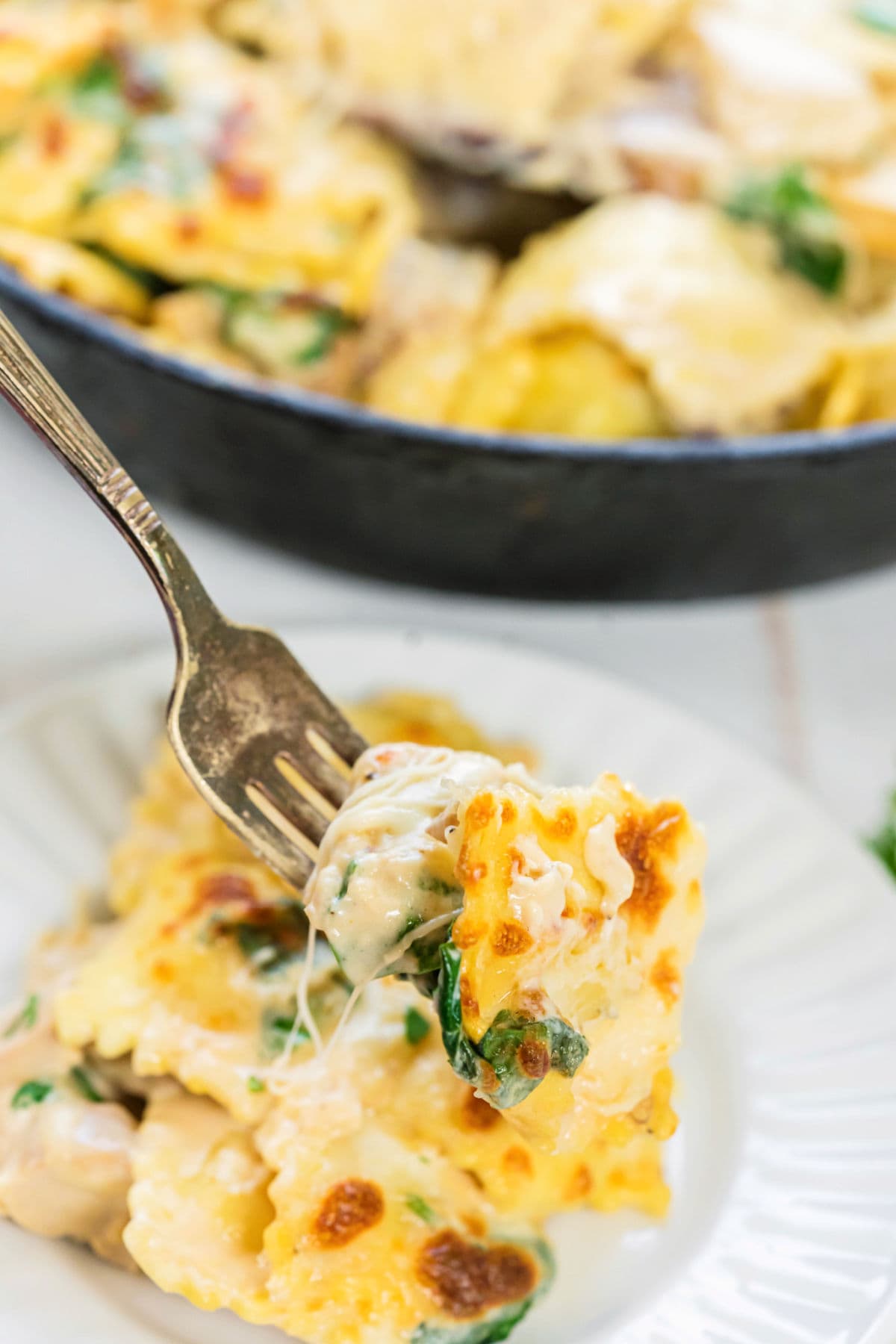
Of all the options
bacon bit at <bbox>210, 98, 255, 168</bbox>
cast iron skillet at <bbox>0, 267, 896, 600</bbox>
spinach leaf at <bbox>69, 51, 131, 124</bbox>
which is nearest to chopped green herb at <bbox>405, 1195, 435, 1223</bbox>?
cast iron skillet at <bbox>0, 267, 896, 600</bbox>

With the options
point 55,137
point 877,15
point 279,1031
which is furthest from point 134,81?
point 279,1031

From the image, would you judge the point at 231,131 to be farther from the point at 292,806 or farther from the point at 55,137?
the point at 292,806

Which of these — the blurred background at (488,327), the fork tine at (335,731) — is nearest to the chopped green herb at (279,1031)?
the fork tine at (335,731)

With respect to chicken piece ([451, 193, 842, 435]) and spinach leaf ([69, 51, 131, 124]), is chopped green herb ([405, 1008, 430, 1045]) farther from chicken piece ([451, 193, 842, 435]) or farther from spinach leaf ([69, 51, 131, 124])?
spinach leaf ([69, 51, 131, 124])

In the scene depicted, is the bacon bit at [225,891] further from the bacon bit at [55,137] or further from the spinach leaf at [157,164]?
the bacon bit at [55,137]

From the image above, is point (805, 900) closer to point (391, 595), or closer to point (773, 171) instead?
point (391, 595)

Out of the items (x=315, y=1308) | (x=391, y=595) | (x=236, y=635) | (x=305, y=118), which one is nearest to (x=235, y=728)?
(x=236, y=635)

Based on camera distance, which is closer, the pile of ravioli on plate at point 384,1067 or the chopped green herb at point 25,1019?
the pile of ravioli on plate at point 384,1067
